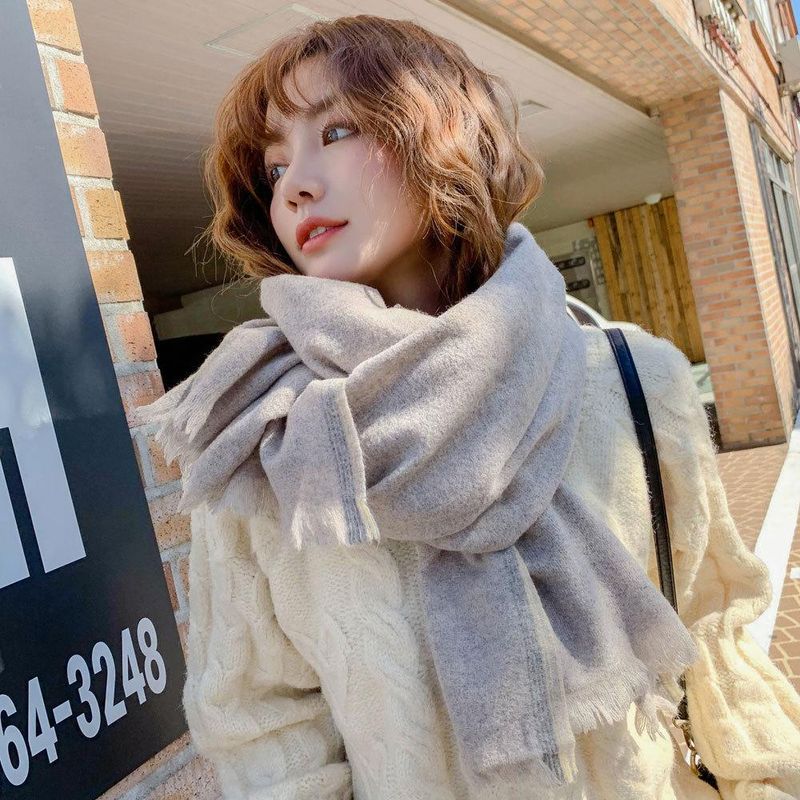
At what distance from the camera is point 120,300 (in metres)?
1.54

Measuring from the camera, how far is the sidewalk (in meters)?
3.65

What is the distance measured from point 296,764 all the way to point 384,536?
37 cm

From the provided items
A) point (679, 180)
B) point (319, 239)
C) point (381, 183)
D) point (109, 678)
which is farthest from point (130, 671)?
point (679, 180)

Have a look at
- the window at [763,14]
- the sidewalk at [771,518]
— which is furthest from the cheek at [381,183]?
the window at [763,14]

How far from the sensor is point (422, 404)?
99cm

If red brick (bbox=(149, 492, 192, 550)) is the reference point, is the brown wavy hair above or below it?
above

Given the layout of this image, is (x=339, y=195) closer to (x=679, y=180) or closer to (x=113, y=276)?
(x=113, y=276)

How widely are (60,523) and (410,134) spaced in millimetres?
888

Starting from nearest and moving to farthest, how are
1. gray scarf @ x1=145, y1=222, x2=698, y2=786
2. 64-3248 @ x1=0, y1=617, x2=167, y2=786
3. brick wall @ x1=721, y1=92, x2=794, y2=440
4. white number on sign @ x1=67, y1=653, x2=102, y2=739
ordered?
gray scarf @ x1=145, y1=222, x2=698, y2=786 < 64-3248 @ x1=0, y1=617, x2=167, y2=786 < white number on sign @ x1=67, y1=653, x2=102, y2=739 < brick wall @ x1=721, y1=92, x2=794, y2=440

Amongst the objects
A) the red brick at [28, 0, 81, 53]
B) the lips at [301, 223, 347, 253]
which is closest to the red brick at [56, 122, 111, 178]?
the red brick at [28, 0, 81, 53]

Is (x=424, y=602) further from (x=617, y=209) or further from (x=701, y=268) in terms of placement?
(x=617, y=209)

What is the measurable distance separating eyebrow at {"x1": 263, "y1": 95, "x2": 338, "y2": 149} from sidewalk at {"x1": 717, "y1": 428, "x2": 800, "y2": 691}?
3270mm

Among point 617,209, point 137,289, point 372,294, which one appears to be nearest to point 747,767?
point 372,294

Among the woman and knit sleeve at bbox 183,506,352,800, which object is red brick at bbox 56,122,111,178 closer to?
the woman
